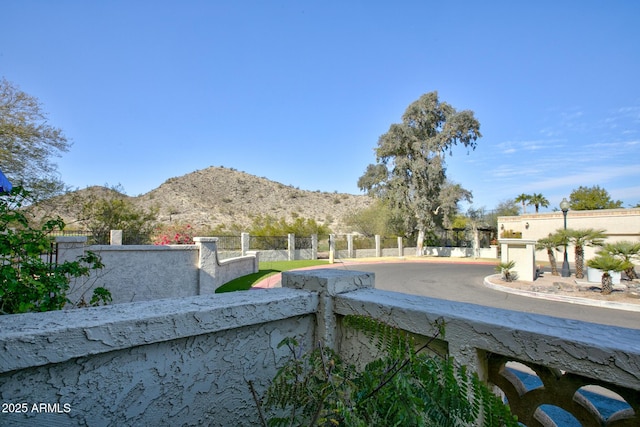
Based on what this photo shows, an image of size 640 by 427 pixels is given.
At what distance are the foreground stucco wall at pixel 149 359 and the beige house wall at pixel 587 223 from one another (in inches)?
1140

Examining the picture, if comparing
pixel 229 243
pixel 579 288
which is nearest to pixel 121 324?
pixel 579 288

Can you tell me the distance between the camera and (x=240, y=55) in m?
14.0

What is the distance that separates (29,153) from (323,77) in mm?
14168

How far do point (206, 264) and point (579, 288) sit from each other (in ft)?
45.8

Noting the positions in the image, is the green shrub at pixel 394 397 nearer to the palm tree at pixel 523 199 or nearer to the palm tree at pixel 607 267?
the palm tree at pixel 607 267

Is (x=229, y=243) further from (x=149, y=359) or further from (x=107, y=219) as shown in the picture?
(x=149, y=359)

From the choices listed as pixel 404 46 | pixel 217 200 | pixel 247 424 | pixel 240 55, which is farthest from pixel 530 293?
pixel 217 200

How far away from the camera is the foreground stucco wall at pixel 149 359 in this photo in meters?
1.21

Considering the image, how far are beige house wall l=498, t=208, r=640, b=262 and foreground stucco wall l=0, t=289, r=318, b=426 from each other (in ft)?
95.0

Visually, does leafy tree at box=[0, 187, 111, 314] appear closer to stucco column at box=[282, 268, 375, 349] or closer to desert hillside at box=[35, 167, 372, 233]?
stucco column at box=[282, 268, 375, 349]

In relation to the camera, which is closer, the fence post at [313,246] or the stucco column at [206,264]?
Result: the stucco column at [206,264]

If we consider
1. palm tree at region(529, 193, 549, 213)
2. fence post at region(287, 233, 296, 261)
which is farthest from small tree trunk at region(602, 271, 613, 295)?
palm tree at region(529, 193, 549, 213)

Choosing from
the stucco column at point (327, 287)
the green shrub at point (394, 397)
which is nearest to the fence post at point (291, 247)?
the stucco column at point (327, 287)

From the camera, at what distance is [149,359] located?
1470 millimetres
